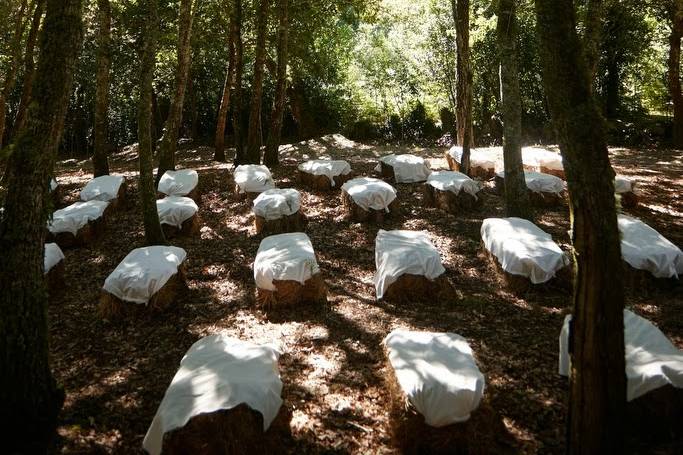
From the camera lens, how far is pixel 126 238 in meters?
9.32

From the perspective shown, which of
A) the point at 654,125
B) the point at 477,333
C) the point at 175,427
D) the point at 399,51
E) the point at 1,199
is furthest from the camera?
the point at 399,51

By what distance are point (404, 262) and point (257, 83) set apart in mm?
7179

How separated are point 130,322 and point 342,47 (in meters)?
16.0

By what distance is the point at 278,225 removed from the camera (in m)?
9.11

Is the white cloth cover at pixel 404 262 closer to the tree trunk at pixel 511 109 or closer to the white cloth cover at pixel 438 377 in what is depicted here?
the white cloth cover at pixel 438 377

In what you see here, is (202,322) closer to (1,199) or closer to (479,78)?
(1,199)

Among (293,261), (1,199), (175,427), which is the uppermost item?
(1,199)

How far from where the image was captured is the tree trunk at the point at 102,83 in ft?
34.7

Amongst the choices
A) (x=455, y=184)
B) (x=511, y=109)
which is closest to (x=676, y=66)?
(x=455, y=184)

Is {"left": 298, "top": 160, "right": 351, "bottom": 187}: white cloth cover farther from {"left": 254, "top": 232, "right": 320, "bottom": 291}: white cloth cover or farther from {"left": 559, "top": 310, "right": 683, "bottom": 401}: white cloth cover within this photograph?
{"left": 559, "top": 310, "right": 683, "bottom": 401}: white cloth cover

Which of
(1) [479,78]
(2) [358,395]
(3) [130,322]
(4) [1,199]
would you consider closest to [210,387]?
(2) [358,395]

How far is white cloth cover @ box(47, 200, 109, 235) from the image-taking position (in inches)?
347

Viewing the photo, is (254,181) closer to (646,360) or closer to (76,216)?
(76,216)

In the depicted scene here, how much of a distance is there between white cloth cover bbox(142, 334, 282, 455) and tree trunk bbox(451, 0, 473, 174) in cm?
789
